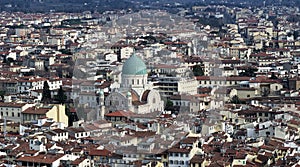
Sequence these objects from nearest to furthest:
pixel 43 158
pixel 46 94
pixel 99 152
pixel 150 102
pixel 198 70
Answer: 1. pixel 43 158
2. pixel 99 152
3. pixel 150 102
4. pixel 46 94
5. pixel 198 70

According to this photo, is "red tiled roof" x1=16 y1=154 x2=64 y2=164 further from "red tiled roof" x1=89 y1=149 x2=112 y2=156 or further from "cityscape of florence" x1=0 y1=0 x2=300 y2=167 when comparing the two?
"red tiled roof" x1=89 y1=149 x2=112 y2=156

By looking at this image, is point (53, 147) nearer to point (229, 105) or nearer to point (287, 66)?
point (229, 105)

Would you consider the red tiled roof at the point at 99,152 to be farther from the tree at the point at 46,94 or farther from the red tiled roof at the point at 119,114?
the tree at the point at 46,94

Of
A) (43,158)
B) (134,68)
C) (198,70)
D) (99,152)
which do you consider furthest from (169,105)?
(198,70)

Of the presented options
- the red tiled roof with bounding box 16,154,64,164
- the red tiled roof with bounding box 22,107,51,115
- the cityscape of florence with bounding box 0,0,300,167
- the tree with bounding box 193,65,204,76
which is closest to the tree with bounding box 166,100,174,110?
the cityscape of florence with bounding box 0,0,300,167

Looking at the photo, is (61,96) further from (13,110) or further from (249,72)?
(249,72)
